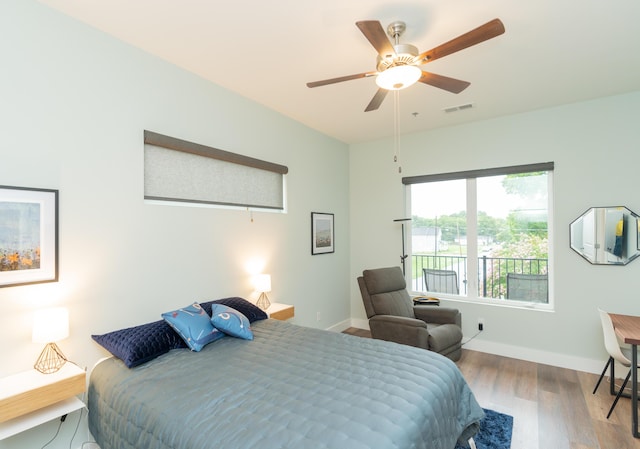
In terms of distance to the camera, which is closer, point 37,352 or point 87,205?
point 37,352

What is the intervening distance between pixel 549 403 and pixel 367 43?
11.3ft

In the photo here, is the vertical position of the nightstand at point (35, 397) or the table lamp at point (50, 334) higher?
the table lamp at point (50, 334)

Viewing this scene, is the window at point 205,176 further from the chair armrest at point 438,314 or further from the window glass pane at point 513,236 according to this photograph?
the window glass pane at point 513,236

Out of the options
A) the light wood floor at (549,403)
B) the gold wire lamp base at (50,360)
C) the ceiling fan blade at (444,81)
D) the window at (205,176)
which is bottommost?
the light wood floor at (549,403)

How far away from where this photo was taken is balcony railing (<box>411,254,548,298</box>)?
399 centimetres

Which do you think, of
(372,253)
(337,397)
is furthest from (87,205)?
(372,253)

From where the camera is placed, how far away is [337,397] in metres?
1.62

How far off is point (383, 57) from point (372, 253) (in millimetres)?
3386

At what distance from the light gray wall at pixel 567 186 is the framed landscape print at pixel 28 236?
13.7 ft

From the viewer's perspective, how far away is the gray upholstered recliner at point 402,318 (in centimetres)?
330

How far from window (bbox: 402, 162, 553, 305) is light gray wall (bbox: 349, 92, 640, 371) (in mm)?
172

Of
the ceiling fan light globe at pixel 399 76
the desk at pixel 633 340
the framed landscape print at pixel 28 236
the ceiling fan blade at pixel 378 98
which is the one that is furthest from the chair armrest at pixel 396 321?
the framed landscape print at pixel 28 236

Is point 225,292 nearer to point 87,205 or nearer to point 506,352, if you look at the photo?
point 87,205

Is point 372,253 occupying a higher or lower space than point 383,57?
lower
